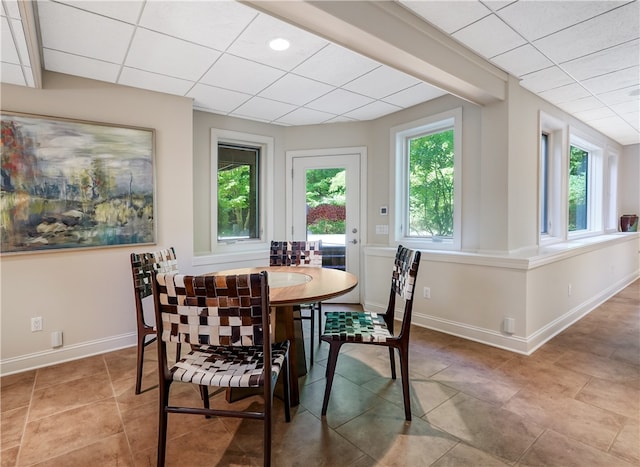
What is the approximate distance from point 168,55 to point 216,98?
96 cm

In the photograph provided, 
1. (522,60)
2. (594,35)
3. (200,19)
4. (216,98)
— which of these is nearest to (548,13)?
(594,35)

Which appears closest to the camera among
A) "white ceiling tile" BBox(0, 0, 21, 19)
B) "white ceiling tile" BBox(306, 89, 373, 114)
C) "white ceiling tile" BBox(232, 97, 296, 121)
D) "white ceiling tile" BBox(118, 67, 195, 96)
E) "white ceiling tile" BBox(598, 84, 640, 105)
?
"white ceiling tile" BBox(0, 0, 21, 19)

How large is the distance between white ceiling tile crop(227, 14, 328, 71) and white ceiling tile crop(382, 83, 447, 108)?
1.23 metres

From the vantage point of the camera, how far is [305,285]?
2240 mm

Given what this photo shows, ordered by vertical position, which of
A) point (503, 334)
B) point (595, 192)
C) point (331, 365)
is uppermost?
point (595, 192)

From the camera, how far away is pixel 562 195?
14.2ft

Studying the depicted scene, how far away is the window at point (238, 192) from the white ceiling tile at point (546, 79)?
318cm

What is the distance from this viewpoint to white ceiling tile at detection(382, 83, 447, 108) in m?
3.30

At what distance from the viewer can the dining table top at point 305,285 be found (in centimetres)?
190

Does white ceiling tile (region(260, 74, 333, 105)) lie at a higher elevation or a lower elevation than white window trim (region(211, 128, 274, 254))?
higher

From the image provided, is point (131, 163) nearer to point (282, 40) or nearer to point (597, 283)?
point (282, 40)

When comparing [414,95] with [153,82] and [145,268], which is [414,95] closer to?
[153,82]

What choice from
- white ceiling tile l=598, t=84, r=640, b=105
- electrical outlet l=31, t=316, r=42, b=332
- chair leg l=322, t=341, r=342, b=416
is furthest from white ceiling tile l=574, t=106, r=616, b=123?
electrical outlet l=31, t=316, r=42, b=332

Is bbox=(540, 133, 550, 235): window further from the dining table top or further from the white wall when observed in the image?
the white wall
